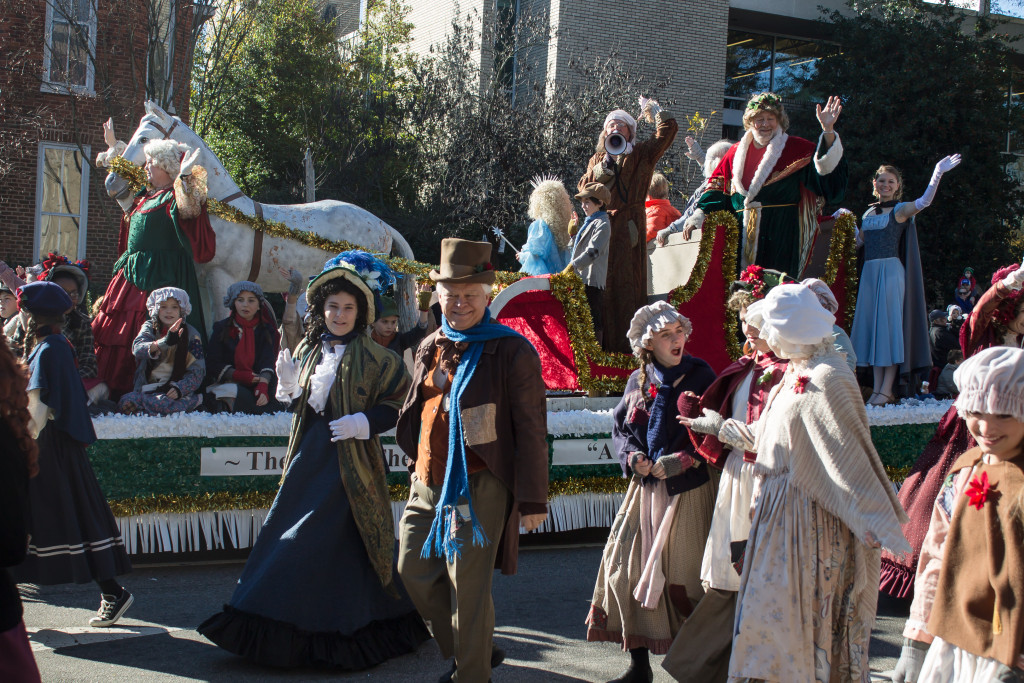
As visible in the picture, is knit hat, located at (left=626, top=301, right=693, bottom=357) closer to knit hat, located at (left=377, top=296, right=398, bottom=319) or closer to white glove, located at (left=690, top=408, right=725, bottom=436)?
white glove, located at (left=690, top=408, right=725, bottom=436)

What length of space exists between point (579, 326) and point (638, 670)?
3726 millimetres

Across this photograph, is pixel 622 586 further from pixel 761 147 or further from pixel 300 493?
pixel 761 147

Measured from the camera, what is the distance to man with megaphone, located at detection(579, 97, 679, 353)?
25.5ft

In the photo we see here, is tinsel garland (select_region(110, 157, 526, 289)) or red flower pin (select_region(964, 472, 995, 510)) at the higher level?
tinsel garland (select_region(110, 157, 526, 289))

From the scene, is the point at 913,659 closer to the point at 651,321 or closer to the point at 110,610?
the point at 651,321

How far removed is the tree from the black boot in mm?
18299

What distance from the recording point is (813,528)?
3719 millimetres

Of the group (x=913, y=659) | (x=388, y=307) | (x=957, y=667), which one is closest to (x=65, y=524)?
(x=388, y=307)

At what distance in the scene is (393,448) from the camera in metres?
6.98

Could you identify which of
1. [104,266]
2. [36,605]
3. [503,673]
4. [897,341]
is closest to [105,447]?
[36,605]

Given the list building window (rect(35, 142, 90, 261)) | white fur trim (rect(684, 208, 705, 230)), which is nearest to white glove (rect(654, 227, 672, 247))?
white fur trim (rect(684, 208, 705, 230))

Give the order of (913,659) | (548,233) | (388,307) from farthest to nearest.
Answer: (548,233) → (388,307) → (913,659)

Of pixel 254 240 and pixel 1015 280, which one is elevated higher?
pixel 254 240

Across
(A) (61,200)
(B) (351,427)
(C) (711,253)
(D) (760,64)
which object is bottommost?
(B) (351,427)
